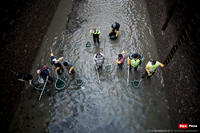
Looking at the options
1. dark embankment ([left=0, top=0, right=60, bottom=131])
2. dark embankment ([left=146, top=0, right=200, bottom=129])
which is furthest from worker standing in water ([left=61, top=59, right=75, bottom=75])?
dark embankment ([left=146, top=0, right=200, bottom=129])

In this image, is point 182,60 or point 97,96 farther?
point 97,96

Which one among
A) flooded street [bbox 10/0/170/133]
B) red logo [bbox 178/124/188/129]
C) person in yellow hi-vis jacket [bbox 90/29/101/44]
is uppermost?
person in yellow hi-vis jacket [bbox 90/29/101/44]

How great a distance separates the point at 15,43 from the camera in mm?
6699

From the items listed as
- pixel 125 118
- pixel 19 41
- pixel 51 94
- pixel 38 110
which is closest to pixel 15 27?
pixel 19 41

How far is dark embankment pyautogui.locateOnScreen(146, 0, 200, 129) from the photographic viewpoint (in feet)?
14.9

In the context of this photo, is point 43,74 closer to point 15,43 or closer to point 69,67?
point 69,67

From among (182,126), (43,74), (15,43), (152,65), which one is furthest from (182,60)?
(15,43)

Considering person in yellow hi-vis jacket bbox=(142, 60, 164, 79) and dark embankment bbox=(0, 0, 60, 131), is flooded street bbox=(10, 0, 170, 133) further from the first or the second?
person in yellow hi-vis jacket bbox=(142, 60, 164, 79)

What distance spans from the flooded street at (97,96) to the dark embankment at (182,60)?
72 cm

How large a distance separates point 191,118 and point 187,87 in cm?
110

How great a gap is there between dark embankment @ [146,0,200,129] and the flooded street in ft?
2.36

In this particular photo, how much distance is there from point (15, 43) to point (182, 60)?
7980mm

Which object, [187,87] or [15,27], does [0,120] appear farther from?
[187,87]

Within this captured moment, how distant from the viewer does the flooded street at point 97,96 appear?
5871 mm
